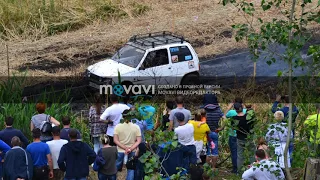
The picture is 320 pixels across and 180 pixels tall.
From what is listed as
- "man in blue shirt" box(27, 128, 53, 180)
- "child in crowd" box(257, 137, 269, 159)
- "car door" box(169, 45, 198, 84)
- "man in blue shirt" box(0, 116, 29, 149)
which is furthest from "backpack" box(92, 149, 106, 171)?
"car door" box(169, 45, 198, 84)

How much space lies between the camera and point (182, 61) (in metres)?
21.0

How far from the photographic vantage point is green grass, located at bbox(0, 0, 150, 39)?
25.7 meters

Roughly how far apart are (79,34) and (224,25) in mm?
5438

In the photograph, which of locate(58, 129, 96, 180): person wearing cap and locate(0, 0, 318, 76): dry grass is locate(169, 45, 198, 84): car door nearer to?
locate(0, 0, 318, 76): dry grass

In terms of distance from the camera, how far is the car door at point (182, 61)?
68.4ft

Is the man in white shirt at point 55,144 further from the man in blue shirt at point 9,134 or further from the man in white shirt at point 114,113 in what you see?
the man in white shirt at point 114,113

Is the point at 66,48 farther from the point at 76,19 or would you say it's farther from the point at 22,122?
the point at 22,122

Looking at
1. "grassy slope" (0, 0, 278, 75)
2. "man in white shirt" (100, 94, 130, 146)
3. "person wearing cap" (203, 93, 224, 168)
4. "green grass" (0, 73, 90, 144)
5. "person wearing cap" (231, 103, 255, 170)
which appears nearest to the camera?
"person wearing cap" (231, 103, 255, 170)

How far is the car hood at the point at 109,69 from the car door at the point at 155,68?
15.2 inches

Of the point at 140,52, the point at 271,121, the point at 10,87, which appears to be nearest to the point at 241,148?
the point at 271,121

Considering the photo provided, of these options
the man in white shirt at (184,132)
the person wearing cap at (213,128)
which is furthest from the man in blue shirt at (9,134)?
the person wearing cap at (213,128)

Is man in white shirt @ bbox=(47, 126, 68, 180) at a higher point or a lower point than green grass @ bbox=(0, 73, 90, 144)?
lower

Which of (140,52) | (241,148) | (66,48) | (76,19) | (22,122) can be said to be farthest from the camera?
(76,19)

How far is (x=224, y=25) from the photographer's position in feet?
90.1
